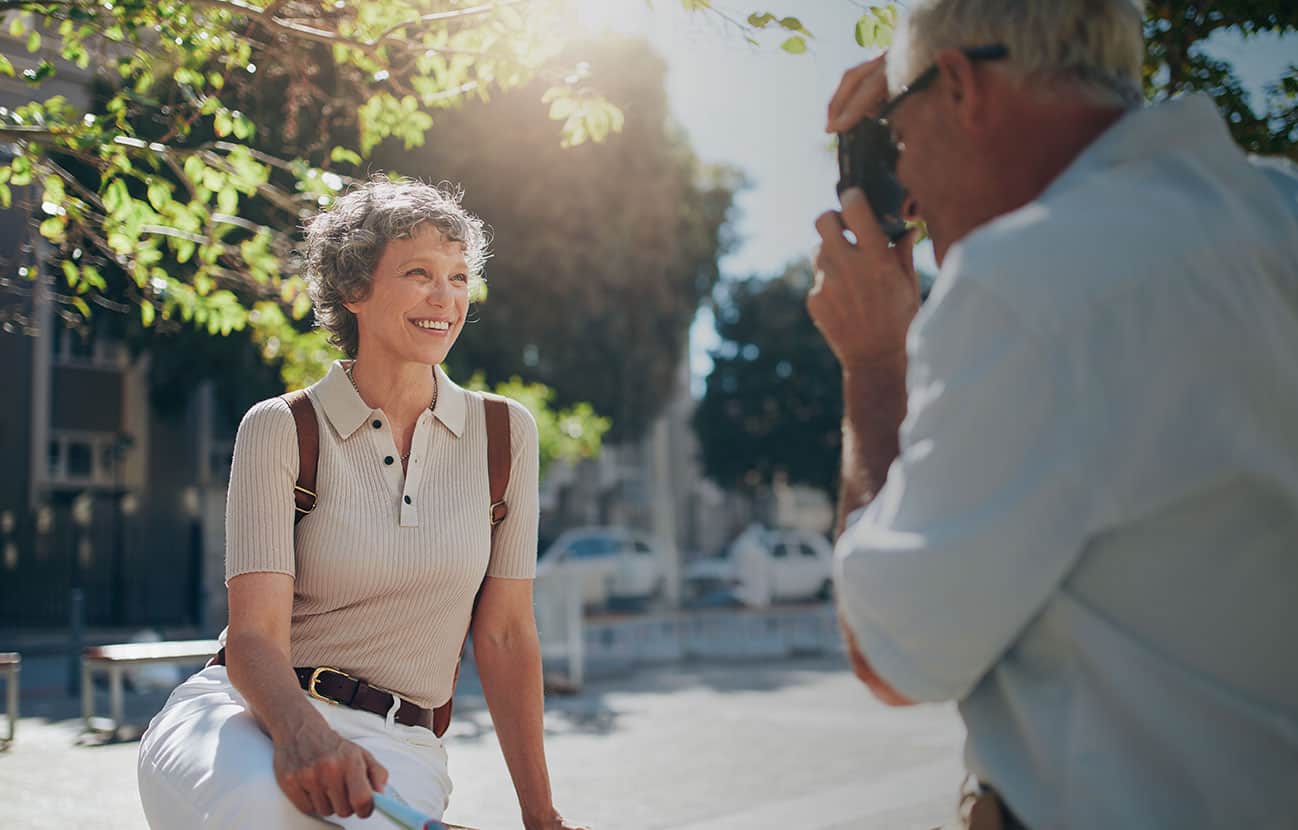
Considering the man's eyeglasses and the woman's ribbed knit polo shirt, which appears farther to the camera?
the woman's ribbed knit polo shirt

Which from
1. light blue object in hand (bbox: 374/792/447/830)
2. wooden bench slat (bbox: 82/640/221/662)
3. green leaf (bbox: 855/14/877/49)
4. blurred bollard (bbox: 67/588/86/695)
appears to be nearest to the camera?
light blue object in hand (bbox: 374/792/447/830)

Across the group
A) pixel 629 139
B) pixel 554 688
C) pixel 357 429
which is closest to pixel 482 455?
pixel 357 429

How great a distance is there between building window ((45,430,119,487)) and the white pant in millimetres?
27479

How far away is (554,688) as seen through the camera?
45.4ft

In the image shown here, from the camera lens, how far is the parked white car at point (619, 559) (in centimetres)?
3019

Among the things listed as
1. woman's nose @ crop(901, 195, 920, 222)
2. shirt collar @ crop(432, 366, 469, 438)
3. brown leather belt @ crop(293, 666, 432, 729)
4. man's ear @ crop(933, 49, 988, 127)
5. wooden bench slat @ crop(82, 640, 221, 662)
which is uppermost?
man's ear @ crop(933, 49, 988, 127)

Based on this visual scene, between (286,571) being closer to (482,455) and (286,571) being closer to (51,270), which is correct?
(482,455)

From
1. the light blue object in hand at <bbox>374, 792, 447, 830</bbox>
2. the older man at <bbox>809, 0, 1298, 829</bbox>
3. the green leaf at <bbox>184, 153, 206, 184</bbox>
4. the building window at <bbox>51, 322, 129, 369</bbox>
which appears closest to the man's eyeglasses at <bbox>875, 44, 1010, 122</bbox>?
Answer: the older man at <bbox>809, 0, 1298, 829</bbox>

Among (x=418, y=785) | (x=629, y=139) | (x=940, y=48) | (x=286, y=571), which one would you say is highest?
(x=629, y=139)

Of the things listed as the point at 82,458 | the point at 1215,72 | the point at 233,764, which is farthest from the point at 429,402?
the point at 82,458

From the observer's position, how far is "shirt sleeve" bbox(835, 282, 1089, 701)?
123 centimetres

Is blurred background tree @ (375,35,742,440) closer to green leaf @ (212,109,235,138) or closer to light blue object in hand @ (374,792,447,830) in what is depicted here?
green leaf @ (212,109,235,138)

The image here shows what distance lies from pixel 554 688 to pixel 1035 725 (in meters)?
12.9

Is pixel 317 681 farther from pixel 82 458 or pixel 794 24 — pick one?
pixel 82 458
